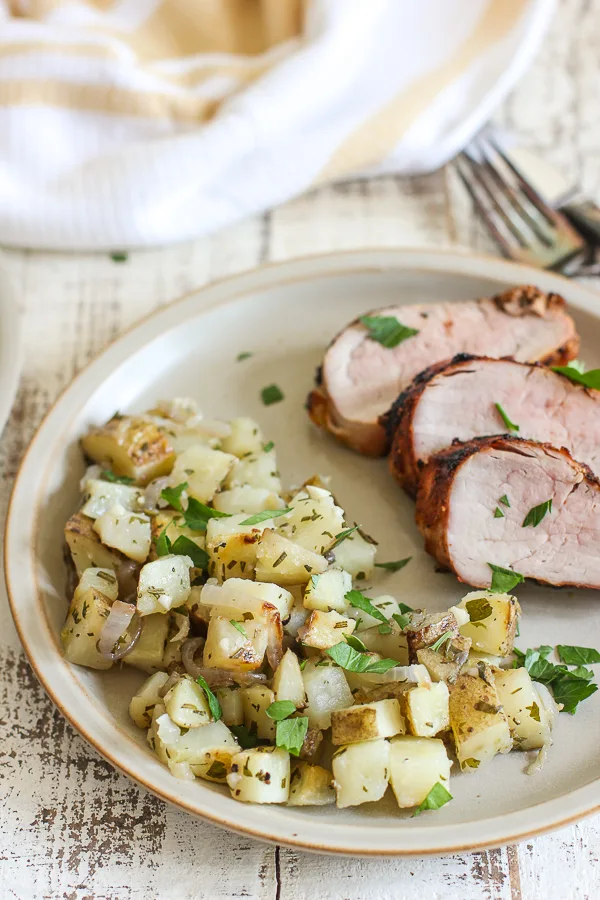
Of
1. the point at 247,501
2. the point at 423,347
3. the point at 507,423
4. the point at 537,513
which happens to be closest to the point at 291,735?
the point at 247,501

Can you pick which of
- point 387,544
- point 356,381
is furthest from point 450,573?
point 356,381

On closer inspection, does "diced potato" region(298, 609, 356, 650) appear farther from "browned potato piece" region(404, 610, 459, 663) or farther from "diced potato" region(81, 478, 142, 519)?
"diced potato" region(81, 478, 142, 519)

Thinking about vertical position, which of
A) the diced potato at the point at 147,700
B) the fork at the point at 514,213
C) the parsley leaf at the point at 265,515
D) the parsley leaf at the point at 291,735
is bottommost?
the diced potato at the point at 147,700

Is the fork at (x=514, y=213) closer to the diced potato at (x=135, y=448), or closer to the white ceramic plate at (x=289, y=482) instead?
the white ceramic plate at (x=289, y=482)

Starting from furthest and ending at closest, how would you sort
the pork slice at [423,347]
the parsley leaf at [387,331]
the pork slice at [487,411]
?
1. the parsley leaf at [387,331]
2. the pork slice at [423,347]
3. the pork slice at [487,411]

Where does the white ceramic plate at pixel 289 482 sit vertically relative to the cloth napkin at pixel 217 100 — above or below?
below

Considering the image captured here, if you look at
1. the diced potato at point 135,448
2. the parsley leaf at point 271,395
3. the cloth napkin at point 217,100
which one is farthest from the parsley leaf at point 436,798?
the cloth napkin at point 217,100

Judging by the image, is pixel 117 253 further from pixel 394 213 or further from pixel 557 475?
pixel 557 475
